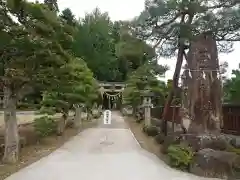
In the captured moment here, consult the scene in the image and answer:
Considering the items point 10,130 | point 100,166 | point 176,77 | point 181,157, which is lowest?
point 100,166

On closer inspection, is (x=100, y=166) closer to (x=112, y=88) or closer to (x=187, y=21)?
(x=187, y=21)

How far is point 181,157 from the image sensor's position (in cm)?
1060

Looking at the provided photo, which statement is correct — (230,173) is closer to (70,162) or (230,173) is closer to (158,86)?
(70,162)

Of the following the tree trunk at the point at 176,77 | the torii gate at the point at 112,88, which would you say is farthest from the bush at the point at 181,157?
the torii gate at the point at 112,88

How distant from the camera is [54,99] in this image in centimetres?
2083

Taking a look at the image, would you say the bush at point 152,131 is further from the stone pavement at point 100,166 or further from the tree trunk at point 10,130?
the tree trunk at point 10,130

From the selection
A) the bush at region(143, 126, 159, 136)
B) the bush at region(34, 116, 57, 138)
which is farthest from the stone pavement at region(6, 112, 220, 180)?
the bush at region(143, 126, 159, 136)

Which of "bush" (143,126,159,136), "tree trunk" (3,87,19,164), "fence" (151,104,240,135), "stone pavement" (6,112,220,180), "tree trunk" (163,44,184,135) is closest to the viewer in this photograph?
"stone pavement" (6,112,220,180)

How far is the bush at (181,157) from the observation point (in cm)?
1039

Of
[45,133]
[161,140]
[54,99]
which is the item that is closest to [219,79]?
[161,140]

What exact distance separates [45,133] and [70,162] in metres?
5.60

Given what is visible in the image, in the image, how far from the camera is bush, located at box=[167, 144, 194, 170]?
34.1 ft

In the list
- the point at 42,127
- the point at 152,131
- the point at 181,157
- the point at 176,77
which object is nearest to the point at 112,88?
the point at 152,131

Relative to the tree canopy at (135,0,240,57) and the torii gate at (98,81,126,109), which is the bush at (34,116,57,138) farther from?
the torii gate at (98,81,126,109)
